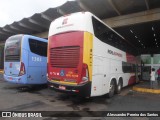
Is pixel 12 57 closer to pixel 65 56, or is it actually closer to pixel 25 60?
pixel 25 60

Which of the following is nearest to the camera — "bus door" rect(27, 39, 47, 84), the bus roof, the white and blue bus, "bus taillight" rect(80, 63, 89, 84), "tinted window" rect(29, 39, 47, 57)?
"bus taillight" rect(80, 63, 89, 84)

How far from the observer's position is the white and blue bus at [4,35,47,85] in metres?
11.0

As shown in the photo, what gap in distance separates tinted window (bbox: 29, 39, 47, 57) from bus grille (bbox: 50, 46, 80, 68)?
2.88 metres

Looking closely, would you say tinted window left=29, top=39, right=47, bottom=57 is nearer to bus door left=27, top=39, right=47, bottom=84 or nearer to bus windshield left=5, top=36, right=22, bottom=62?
bus door left=27, top=39, right=47, bottom=84

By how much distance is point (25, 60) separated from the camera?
11000 mm

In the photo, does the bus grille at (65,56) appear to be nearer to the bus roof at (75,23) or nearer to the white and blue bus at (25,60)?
the bus roof at (75,23)

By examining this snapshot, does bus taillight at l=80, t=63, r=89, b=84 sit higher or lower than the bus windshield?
lower

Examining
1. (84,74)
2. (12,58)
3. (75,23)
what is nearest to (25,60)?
(12,58)

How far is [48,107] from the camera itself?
7.56 m

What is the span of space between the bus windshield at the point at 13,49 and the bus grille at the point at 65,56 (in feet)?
10.1

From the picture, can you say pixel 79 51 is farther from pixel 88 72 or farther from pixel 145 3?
pixel 145 3

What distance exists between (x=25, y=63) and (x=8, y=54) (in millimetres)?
1786

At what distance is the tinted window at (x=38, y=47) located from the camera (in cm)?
1151

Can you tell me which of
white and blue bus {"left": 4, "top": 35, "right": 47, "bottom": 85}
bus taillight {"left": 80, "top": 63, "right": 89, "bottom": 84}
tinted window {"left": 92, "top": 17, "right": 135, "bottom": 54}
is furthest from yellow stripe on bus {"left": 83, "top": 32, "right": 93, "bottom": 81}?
white and blue bus {"left": 4, "top": 35, "right": 47, "bottom": 85}
